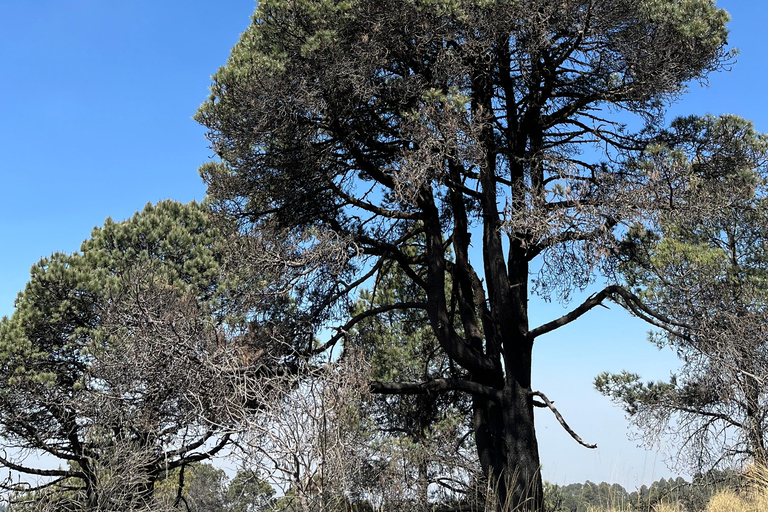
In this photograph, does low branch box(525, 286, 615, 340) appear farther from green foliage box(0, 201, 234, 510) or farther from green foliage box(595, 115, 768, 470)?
green foliage box(0, 201, 234, 510)

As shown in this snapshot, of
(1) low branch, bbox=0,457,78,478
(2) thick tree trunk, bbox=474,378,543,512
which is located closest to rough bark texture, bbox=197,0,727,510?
(2) thick tree trunk, bbox=474,378,543,512

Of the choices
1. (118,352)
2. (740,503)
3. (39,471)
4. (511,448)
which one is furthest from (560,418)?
(39,471)

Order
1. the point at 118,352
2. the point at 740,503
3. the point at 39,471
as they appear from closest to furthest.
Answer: the point at 740,503
the point at 118,352
the point at 39,471

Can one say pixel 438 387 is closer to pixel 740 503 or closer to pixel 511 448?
pixel 511 448

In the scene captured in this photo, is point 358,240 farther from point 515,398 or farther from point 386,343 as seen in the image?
point 386,343

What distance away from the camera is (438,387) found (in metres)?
9.68

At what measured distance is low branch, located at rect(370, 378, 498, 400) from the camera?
9.66 meters

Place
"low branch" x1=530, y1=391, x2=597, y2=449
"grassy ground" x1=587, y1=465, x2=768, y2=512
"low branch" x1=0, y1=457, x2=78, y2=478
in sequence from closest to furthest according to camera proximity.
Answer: "grassy ground" x1=587, y1=465, x2=768, y2=512
"low branch" x1=530, y1=391, x2=597, y2=449
"low branch" x1=0, y1=457, x2=78, y2=478

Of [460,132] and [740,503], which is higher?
[460,132]

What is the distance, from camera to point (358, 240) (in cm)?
1009

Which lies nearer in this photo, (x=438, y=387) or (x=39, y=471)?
(x=438, y=387)

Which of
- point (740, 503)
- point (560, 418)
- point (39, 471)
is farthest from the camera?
point (39, 471)

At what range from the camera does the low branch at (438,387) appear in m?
9.66

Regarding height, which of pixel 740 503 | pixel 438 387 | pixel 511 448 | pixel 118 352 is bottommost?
pixel 740 503
